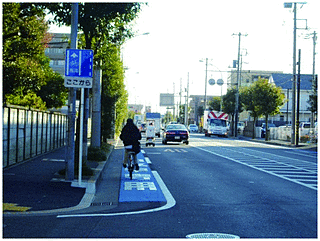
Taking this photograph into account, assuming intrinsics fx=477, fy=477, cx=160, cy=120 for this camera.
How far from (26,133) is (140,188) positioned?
6705 mm

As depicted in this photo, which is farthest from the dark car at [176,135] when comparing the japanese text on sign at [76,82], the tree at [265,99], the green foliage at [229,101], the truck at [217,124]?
the green foliage at [229,101]

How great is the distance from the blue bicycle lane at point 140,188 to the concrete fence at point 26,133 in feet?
11.6

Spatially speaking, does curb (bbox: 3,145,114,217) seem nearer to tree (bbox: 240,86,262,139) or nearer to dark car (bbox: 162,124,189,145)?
dark car (bbox: 162,124,189,145)

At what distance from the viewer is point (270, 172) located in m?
16.1

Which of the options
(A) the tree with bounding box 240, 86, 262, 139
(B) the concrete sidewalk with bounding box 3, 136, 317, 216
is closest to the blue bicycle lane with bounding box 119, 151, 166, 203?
(B) the concrete sidewalk with bounding box 3, 136, 317, 216

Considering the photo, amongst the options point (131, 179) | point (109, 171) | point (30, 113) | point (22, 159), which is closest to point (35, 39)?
point (30, 113)

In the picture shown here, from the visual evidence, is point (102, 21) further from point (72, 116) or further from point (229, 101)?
point (229, 101)

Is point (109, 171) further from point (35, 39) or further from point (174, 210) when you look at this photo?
point (174, 210)

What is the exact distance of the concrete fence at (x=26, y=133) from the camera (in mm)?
14203

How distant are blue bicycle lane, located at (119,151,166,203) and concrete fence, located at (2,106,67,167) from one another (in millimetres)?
3539

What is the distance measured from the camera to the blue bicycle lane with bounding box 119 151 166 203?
10.2 metres

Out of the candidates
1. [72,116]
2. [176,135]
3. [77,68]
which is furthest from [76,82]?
[176,135]

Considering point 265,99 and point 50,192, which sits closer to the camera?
point 50,192

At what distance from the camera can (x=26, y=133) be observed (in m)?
16.9
